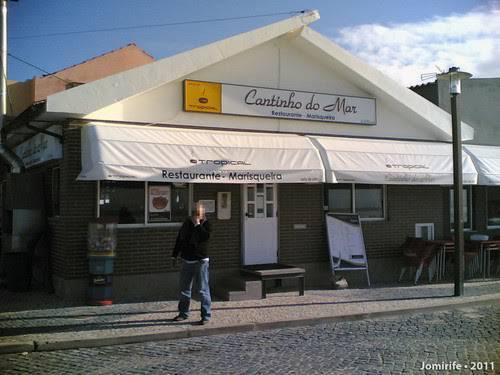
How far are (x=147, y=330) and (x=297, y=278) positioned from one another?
4382 mm

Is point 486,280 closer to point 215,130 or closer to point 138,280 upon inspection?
point 215,130

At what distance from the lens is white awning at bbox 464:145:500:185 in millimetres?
13242

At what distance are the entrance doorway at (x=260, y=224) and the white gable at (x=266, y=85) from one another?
1.39 m

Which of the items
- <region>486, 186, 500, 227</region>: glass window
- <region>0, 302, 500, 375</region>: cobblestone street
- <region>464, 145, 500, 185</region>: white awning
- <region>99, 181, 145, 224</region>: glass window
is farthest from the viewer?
<region>486, 186, 500, 227</region>: glass window

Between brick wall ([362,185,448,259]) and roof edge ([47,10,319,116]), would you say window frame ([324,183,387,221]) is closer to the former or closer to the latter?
brick wall ([362,185,448,259])

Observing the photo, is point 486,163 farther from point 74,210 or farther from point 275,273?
point 74,210

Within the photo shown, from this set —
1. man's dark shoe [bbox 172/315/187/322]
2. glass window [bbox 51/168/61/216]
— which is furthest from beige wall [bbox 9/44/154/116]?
man's dark shoe [bbox 172/315/187/322]

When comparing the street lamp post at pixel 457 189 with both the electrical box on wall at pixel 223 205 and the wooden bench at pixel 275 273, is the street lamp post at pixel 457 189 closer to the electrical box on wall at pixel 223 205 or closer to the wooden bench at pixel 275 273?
the wooden bench at pixel 275 273

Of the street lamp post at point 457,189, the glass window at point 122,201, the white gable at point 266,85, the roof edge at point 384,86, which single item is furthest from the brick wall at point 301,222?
the glass window at point 122,201

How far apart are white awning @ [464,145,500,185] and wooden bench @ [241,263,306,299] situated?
564cm

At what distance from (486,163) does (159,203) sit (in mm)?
8341

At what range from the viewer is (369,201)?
42.7ft

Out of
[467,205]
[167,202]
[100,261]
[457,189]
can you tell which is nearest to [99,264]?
[100,261]

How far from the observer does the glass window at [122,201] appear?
32.9 ft
